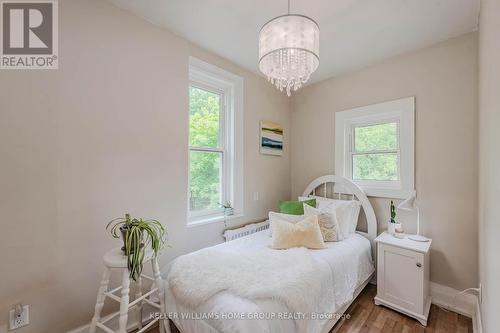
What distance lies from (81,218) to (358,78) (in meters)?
3.14

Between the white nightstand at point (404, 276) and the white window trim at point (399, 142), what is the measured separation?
0.55 metres

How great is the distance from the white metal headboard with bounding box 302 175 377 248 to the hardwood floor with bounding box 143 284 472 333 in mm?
712

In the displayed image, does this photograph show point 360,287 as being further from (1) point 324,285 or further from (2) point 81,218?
(2) point 81,218

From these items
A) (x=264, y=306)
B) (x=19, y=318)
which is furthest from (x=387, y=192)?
(x=19, y=318)

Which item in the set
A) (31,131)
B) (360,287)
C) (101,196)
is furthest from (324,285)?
(31,131)

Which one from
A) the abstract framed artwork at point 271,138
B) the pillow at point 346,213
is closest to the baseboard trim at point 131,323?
the pillow at point 346,213

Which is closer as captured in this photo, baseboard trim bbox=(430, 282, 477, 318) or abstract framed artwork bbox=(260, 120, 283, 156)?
baseboard trim bbox=(430, 282, 477, 318)

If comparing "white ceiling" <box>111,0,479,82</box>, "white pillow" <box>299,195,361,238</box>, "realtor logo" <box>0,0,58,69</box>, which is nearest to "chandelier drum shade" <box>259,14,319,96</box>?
"white ceiling" <box>111,0,479,82</box>

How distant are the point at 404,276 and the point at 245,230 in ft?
5.23

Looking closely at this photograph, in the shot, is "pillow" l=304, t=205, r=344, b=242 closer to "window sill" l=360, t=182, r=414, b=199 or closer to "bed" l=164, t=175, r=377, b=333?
"bed" l=164, t=175, r=377, b=333

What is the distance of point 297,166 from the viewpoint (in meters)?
3.28

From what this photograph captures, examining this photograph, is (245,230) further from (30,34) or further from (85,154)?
(30,34)

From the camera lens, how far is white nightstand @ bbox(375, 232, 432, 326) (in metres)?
1.83

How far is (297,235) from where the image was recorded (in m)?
2.02
